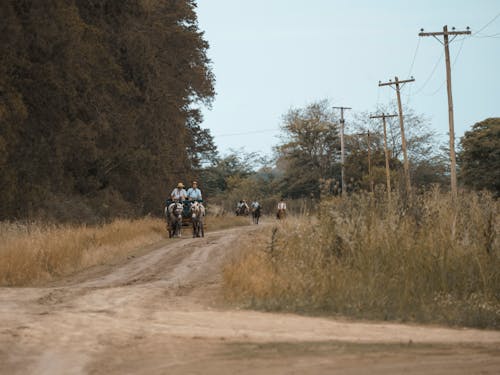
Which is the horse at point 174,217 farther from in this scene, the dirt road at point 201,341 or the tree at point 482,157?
the tree at point 482,157

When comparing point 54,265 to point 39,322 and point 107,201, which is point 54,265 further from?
point 107,201

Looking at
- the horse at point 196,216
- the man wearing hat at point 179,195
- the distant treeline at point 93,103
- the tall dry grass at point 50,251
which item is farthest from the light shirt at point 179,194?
the tall dry grass at point 50,251

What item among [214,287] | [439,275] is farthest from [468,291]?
[214,287]

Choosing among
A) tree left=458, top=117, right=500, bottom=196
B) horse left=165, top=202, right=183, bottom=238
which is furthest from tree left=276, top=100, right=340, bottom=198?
horse left=165, top=202, right=183, bottom=238

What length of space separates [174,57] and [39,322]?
32.1 m

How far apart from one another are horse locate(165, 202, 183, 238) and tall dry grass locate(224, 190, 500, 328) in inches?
601

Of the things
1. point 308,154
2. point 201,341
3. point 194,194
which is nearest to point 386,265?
point 201,341

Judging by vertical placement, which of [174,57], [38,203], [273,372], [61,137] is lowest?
[273,372]

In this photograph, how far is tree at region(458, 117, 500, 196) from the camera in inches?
2345

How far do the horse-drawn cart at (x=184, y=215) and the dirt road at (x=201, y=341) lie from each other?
1739 cm

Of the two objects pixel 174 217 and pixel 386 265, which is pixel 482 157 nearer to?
pixel 174 217

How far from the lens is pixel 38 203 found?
26.7m

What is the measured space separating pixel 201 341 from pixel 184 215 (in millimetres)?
21998

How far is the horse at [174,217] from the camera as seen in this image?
3011cm
